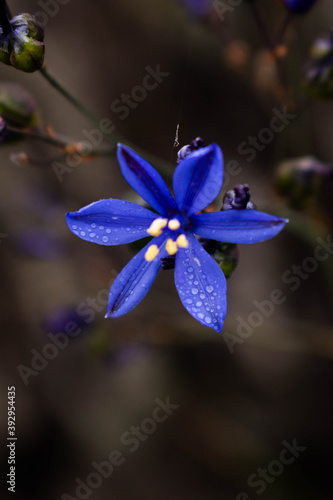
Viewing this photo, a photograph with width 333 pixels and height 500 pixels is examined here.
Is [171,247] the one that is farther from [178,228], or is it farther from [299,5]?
[299,5]

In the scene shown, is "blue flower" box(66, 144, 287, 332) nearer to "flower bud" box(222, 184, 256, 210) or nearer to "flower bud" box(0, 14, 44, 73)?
"flower bud" box(222, 184, 256, 210)

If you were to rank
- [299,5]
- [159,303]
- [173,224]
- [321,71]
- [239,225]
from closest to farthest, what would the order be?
1. [239,225]
2. [173,224]
3. [299,5]
4. [321,71]
5. [159,303]

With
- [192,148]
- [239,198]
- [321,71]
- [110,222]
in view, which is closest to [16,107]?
[110,222]

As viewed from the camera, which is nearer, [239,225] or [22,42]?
[239,225]

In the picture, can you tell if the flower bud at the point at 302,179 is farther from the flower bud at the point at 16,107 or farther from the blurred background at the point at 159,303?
the flower bud at the point at 16,107

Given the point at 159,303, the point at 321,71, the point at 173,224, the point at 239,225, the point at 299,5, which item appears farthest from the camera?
the point at 159,303

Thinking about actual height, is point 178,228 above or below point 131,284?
above

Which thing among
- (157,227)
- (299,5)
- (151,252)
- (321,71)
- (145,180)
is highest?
(299,5)
